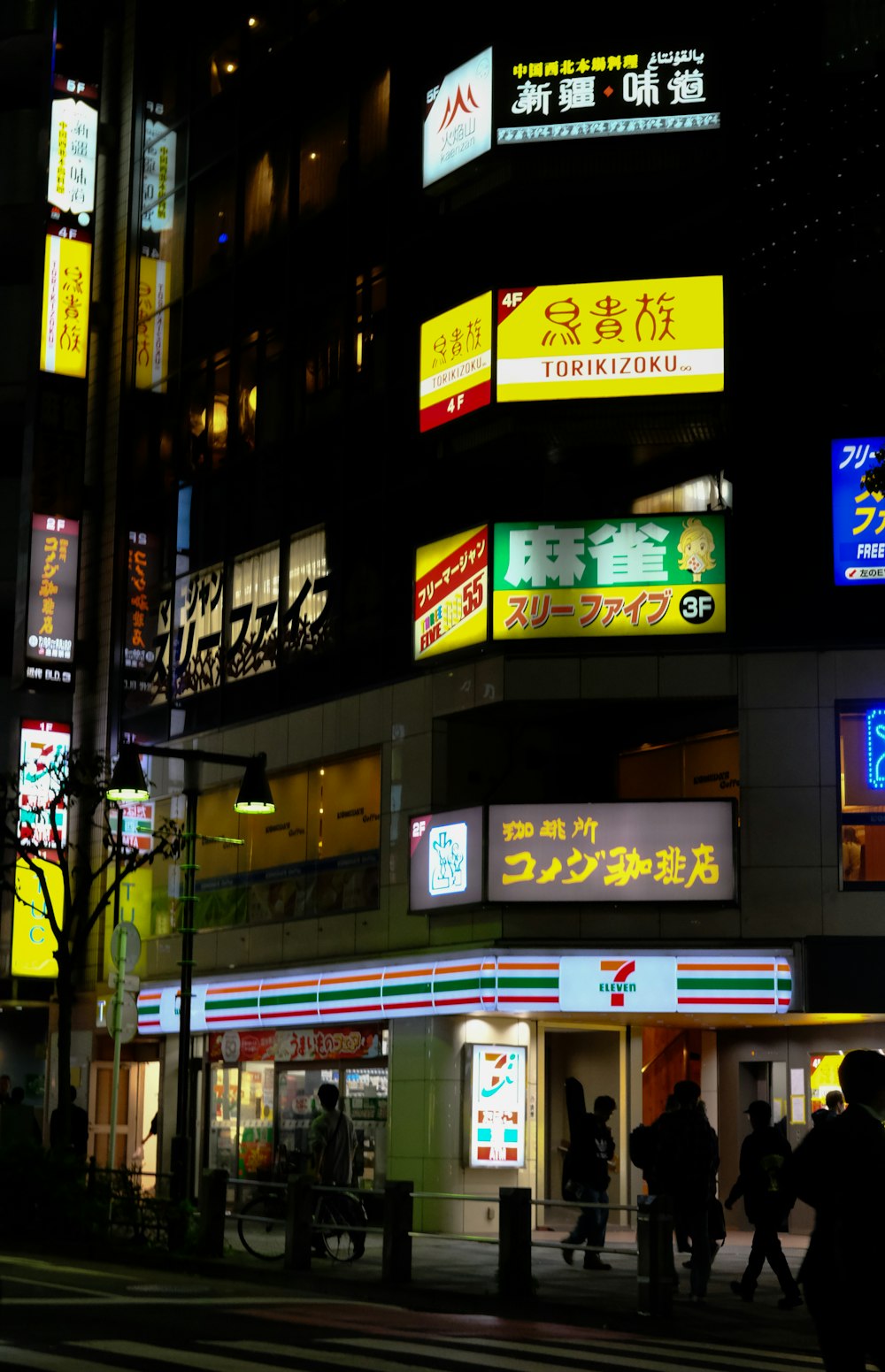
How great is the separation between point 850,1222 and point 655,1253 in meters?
8.62

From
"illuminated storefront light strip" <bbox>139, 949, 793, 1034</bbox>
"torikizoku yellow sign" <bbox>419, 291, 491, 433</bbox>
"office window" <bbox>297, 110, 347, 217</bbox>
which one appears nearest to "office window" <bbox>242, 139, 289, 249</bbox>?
"office window" <bbox>297, 110, 347, 217</bbox>

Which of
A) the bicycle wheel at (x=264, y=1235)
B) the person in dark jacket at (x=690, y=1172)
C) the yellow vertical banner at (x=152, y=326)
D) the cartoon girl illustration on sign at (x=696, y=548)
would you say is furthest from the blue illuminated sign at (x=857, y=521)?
the yellow vertical banner at (x=152, y=326)

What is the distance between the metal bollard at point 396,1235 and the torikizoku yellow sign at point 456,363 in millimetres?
11379

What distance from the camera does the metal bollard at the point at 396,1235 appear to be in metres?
17.7

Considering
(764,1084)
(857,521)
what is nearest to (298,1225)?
(764,1084)

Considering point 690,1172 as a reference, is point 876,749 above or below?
above

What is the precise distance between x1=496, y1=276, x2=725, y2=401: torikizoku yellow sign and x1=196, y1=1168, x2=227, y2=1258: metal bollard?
11.1 meters

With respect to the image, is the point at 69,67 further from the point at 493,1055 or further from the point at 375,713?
the point at 493,1055

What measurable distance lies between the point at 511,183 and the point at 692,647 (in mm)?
7325

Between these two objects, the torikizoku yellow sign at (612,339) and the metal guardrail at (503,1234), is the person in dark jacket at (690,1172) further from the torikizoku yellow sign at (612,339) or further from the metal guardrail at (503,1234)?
the torikizoku yellow sign at (612,339)

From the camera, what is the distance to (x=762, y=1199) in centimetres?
1678

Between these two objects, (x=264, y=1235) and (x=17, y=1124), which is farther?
(x=17, y=1124)

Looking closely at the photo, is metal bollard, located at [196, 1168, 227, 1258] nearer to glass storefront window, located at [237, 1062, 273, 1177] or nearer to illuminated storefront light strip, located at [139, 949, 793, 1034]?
illuminated storefront light strip, located at [139, 949, 793, 1034]

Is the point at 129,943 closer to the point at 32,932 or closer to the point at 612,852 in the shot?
the point at 612,852
